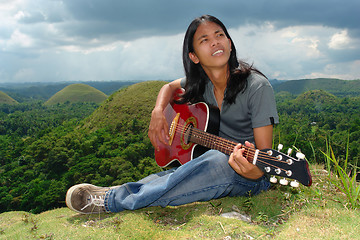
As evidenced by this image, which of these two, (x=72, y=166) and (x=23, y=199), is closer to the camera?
(x=23, y=199)

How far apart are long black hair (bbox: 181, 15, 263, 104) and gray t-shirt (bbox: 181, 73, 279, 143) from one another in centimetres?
7

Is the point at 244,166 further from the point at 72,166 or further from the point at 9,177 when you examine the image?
the point at 9,177

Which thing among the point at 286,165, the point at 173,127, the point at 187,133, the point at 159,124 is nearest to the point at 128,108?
the point at 173,127

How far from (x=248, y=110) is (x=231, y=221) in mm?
1280

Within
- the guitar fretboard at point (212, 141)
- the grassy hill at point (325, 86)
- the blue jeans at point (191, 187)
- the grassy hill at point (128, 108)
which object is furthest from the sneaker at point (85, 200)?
the grassy hill at point (325, 86)

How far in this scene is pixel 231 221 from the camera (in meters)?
2.87

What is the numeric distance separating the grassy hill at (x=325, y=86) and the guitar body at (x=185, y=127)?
544ft

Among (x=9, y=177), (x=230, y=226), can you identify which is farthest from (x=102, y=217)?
(x=9, y=177)

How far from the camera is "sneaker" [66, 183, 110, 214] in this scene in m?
3.45

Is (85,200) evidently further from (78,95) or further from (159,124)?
(78,95)

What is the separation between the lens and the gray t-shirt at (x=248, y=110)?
3080mm

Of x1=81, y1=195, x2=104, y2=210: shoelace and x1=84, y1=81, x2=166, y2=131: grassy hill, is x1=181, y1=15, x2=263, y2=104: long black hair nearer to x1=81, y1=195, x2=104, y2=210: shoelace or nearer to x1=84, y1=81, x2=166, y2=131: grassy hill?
x1=81, y1=195, x2=104, y2=210: shoelace

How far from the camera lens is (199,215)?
3.14 metres

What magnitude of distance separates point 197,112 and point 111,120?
4052cm
